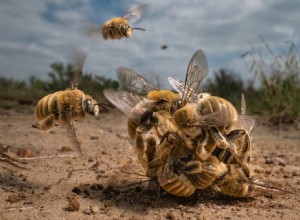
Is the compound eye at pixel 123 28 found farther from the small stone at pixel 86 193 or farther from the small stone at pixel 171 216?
the small stone at pixel 171 216

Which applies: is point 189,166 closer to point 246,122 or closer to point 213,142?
point 213,142

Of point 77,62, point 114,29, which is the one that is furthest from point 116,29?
point 77,62

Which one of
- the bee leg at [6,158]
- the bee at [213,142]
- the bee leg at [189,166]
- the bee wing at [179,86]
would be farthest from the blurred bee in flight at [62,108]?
the bee leg at [189,166]

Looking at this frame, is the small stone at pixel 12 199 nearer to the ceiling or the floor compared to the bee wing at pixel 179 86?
nearer to the floor

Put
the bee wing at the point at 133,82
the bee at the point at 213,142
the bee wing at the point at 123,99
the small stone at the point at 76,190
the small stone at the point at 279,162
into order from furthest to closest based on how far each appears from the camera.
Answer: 1. the small stone at the point at 279,162
2. the bee wing at the point at 133,82
3. the small stone at the point at 76,190
4. the bee wing at the point at 123,99
5. the bee at the point at 213,142

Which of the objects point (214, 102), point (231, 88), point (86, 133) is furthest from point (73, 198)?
point (231, 88)

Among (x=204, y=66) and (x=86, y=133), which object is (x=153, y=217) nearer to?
(x=204, y=66)

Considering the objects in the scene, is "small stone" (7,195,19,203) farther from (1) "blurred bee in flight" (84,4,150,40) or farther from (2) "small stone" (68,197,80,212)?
(1) "blurred bee in flight" (84,4,150,40)
